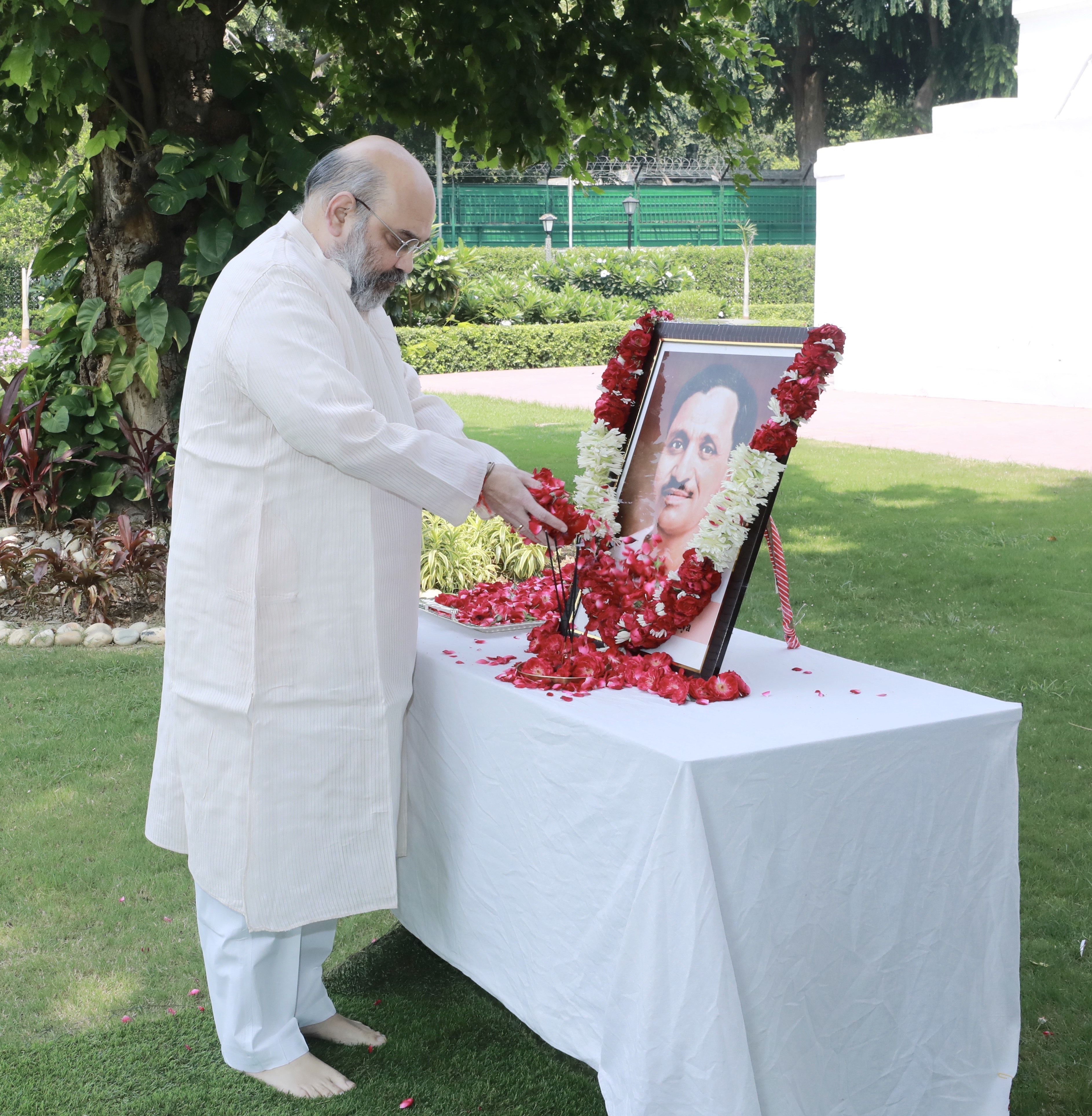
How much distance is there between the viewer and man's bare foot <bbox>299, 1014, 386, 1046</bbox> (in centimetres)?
281

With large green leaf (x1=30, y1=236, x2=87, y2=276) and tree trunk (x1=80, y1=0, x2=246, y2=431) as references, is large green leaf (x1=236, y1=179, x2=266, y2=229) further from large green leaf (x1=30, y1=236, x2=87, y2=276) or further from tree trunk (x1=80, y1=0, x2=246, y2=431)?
large green leaf (x1=30, y1=236, x2=87, y2=276)

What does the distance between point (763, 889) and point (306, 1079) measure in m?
1.21

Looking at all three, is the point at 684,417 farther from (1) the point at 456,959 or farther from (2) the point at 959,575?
(2) the point at 959,575

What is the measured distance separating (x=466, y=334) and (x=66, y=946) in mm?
18026

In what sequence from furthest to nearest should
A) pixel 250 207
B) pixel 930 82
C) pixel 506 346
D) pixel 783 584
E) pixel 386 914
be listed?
pixel 930 82
pixel 506 346
pixel 250 207
pixel 386 914
pixel 783 584

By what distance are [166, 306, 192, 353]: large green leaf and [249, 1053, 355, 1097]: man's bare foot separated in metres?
4.60

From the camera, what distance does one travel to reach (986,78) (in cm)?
3400

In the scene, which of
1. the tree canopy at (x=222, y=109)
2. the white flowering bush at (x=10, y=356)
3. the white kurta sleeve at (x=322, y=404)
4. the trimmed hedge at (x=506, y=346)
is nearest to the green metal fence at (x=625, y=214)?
the trimmed hedge at (x=506, y=346)

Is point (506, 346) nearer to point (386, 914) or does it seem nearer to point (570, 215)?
point (570, 215)

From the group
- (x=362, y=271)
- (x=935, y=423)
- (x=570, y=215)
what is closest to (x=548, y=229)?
(x=570, y=215)

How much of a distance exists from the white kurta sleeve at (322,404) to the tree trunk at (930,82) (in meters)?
33.8

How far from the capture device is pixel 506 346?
21.5 metres

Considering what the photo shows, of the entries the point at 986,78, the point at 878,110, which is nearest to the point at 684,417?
the point at 986,78

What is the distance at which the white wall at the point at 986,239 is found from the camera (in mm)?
14141
